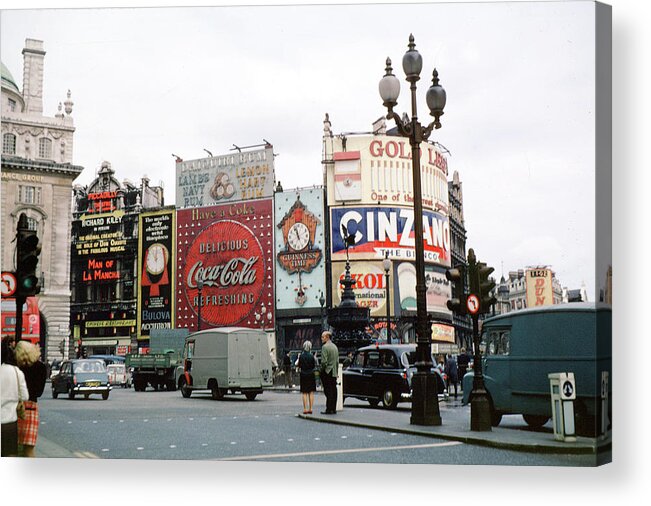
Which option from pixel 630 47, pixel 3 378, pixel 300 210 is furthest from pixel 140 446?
pixel 630 47

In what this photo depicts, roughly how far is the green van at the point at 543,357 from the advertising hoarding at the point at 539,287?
0.35 feet

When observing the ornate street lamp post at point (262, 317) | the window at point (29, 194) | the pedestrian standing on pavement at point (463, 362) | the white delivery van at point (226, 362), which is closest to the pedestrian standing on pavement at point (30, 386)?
the window at point (29, 194)

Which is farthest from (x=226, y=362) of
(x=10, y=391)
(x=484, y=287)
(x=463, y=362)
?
(x=10, y=391)

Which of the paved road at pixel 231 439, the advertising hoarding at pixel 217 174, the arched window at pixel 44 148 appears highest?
the arched window at pixel 44 148

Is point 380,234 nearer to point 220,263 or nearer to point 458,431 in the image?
point 220,263

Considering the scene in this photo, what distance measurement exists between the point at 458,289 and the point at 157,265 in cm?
558

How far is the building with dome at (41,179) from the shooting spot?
1448 centimetres

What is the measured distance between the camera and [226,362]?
18.1 meters

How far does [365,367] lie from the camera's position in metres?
17.0

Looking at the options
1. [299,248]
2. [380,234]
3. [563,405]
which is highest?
[380,234]

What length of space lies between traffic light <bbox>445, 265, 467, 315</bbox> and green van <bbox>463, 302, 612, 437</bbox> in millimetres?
926

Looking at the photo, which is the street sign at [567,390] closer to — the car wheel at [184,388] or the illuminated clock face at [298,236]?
the illuminated clock face at [298,236]

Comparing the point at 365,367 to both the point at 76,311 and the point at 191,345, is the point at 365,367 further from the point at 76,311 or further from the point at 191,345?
the point at 76,311

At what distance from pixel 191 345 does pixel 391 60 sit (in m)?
6.95
